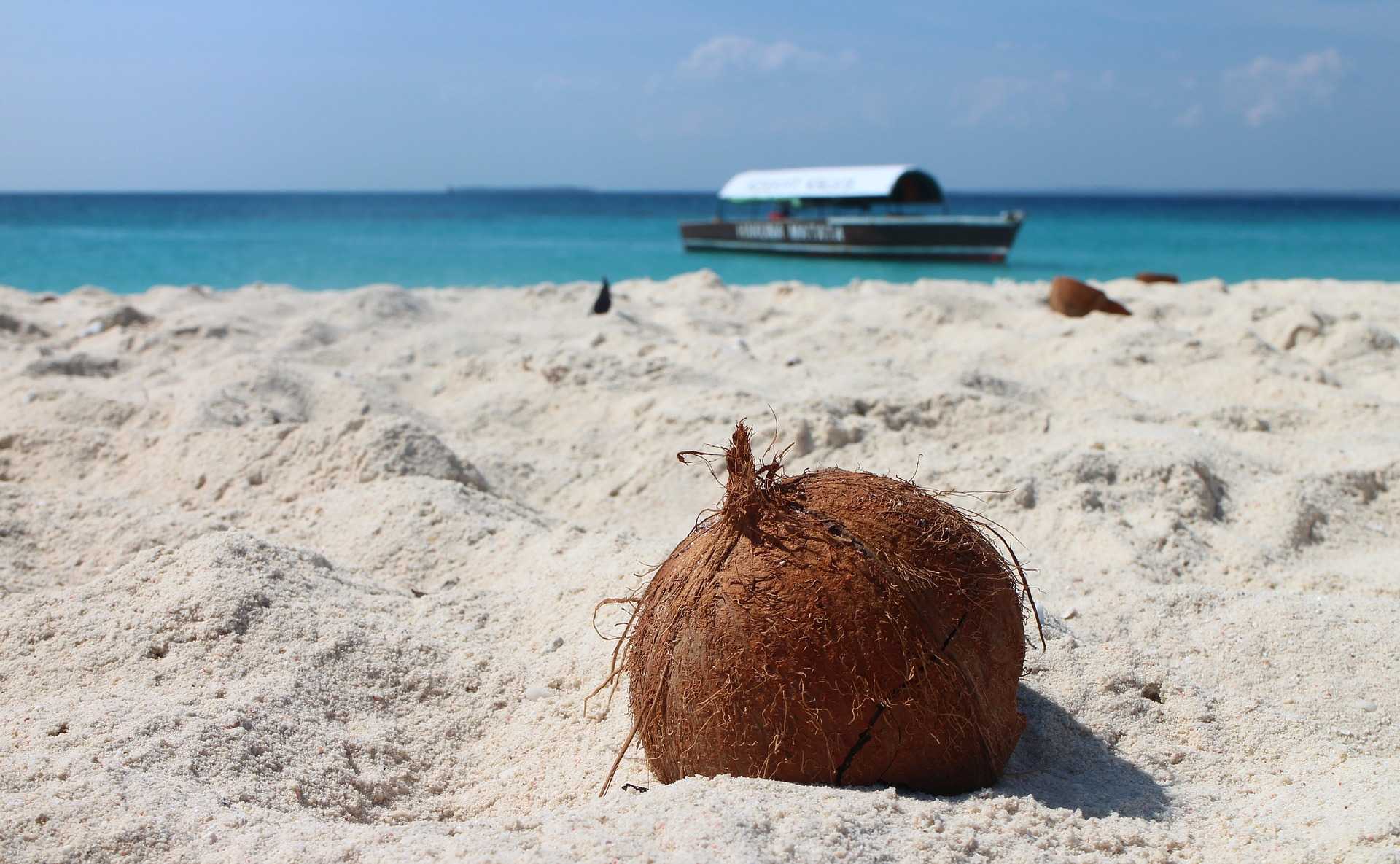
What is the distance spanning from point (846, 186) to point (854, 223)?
1.33m

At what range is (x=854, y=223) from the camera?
24.9 metres

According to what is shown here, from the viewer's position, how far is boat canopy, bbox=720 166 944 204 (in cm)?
2483

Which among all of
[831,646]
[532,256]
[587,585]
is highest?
[532,256]

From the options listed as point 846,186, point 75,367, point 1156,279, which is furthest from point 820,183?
point 75,367

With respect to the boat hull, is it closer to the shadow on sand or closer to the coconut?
the shadow on sand

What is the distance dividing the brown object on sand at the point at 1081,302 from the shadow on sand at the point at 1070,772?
768 cm

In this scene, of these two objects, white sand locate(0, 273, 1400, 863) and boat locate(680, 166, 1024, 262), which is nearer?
white sand locate(0, 273, 1400, 863)

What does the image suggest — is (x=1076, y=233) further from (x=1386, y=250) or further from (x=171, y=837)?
(x=171, y=837)

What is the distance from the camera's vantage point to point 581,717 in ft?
10.4

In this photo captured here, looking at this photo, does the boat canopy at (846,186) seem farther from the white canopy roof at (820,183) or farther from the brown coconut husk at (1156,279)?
the brown coconut husk at (1156,279)

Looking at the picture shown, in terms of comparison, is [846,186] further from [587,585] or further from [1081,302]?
[587,585]

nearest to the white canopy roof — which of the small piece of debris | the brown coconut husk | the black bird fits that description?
the brown coconut husk

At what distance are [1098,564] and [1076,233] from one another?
134 feet

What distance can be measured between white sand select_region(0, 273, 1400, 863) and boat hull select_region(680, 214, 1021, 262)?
1562 centimetres
